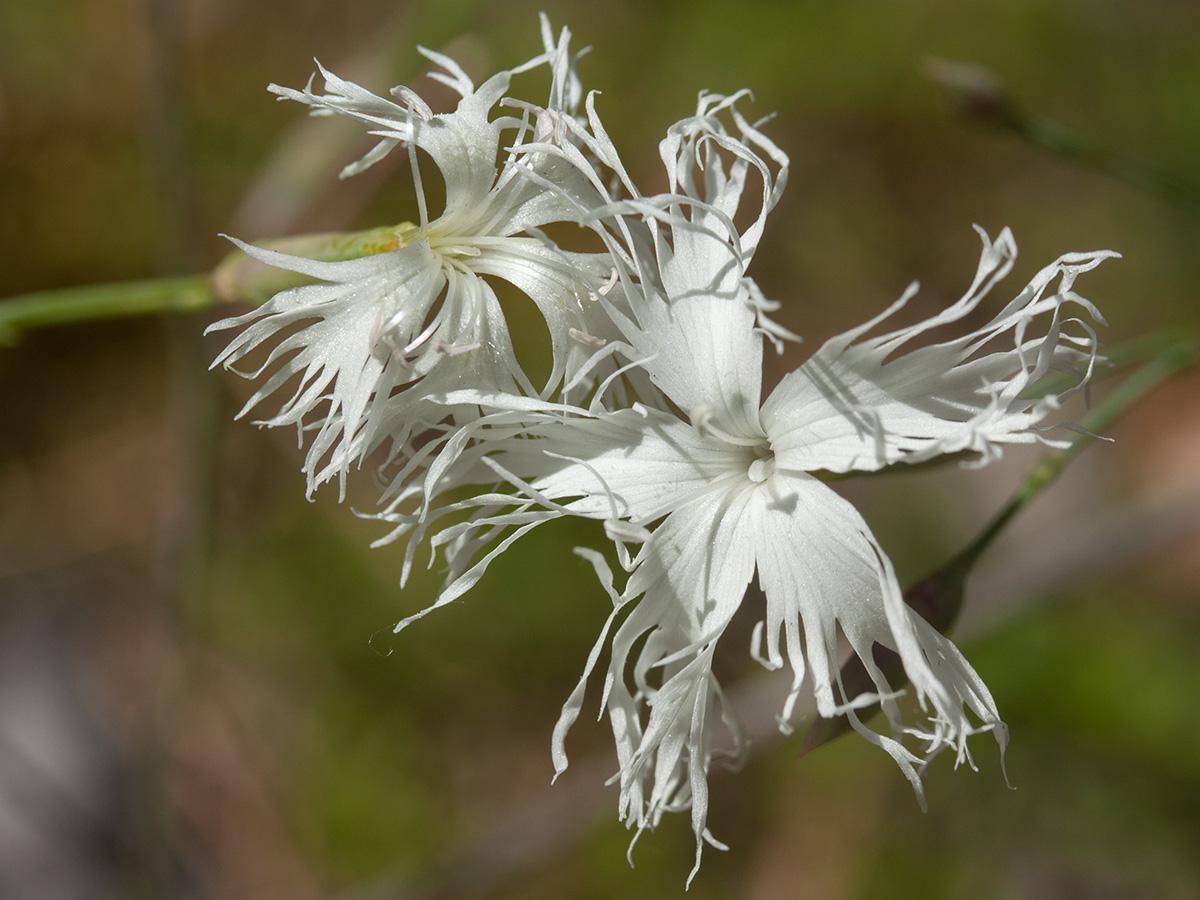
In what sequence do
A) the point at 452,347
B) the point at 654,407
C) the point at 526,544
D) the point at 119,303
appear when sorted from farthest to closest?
the point at 526,544, the point at 119,303, the point at 654,407, the point at 452,347

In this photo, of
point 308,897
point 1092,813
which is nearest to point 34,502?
point 308,897

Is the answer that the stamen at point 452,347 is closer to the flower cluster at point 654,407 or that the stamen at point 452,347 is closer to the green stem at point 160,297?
the flower cluster at point 654,407

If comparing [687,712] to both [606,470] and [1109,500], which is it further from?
[1109,500]

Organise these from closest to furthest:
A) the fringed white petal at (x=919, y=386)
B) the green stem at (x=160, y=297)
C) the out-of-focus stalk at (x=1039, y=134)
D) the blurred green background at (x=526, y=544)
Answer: the fringed white petal at (x=919, y=386), the green stem at (x=160, y=297), the out-of-focus stalk at (x=1039, y=134), the blurred green background at (x=526, y=544)

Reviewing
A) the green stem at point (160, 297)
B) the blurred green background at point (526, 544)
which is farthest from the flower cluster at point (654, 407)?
the blurred green background at point (526, 544)

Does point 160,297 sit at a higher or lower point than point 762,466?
higher

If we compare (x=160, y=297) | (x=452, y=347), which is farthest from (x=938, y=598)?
(x=160, y=297)

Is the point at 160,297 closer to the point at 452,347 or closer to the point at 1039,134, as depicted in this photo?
the point at 452,347
